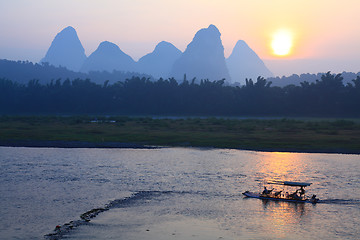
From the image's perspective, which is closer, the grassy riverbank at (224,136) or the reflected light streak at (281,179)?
the reflected light streak at (281,179)

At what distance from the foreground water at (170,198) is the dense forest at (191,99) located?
9648 centimetres

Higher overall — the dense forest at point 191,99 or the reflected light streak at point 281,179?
the dense forest at point 191,99

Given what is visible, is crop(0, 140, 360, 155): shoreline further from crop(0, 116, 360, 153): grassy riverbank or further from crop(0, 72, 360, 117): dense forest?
crop(0, 72, 360, 117): dense forest

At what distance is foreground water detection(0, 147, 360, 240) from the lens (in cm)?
2603


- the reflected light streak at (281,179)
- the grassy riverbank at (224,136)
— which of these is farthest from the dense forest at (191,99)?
the reflected light streak at (281,179)

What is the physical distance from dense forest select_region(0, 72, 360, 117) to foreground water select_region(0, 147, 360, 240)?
317 feet

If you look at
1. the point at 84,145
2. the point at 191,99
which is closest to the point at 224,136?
the point at 84,145

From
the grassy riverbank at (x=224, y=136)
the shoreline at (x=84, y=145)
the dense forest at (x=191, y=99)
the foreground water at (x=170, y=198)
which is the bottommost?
the foreground water at (x=170, y=198)

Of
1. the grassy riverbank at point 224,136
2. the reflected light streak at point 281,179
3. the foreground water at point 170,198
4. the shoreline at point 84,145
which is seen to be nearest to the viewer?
the foreground water at point 170,198

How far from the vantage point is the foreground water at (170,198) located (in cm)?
2603

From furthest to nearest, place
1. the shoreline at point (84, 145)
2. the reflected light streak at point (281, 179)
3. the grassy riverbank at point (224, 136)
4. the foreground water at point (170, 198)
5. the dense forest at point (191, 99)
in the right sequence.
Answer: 1. the dense forest at point (191, 99)
2. the grassy riverbank at point (224, 136)
3. the shoreline at point (84, 145)
4. the reflected light streak at point (281, 179)
5. the foreground water at point (170, 198)

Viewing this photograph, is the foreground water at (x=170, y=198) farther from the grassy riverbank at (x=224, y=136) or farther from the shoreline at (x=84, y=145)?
the grassy riverbank at (x=224, y=136)

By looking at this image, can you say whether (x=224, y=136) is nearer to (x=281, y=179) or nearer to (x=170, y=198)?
(x=281, y=179)

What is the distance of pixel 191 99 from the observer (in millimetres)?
163125
